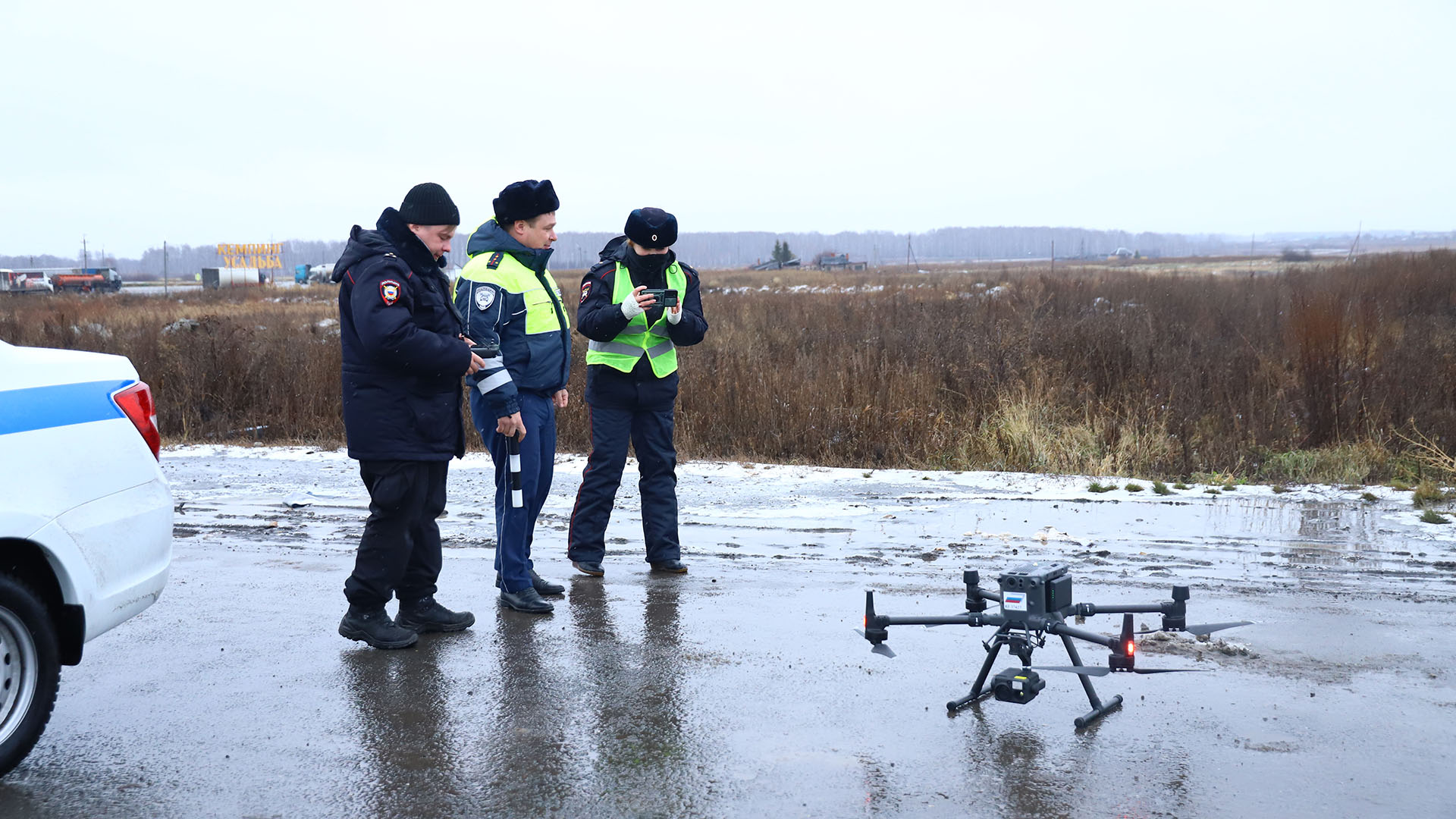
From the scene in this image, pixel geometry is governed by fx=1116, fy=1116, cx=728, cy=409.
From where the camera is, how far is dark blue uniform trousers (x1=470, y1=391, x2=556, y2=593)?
567cm

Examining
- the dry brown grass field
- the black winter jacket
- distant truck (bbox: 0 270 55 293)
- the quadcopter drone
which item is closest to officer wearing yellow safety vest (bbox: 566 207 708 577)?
the black winter jacket

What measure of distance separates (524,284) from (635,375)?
99cm

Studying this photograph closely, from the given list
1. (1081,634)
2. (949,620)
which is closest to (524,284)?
(949,620)

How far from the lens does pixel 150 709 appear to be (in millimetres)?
4328

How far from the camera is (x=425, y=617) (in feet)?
17.5

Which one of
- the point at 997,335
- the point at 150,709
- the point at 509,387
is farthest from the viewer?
the point at 997,335

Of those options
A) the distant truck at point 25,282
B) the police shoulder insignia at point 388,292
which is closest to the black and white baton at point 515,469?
the police shoulder insignia at point 388,292

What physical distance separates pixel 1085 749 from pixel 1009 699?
0.97 feet

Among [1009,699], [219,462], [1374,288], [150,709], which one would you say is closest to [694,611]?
[1009,699]

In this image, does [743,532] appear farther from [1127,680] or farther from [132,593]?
[132,593]

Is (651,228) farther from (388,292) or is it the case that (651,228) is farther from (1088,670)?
(1088,670)

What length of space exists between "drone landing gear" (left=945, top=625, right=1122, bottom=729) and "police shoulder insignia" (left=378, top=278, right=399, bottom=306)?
2.83m

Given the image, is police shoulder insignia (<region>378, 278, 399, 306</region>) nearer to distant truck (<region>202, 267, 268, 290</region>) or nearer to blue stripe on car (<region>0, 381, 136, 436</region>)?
blue stripe on car (<region>0, 381, 136, 436</region>)

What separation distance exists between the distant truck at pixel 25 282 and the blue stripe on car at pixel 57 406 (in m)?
71.9
